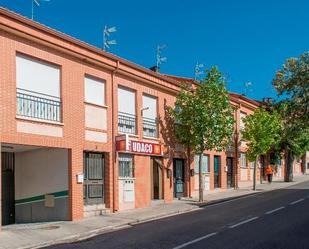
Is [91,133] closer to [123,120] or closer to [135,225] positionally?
[123,120]

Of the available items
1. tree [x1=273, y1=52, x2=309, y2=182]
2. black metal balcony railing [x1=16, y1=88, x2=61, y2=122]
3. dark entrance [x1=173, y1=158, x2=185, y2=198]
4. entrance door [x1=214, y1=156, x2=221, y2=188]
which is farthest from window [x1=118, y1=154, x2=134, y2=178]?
tree [x1=273, y1=52, x2=309, y2=182]

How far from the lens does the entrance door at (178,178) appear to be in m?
26.9

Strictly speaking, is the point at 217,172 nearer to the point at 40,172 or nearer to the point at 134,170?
the point at 134,170

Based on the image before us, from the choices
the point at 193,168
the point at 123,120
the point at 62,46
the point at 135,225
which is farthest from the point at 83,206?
the point at 193,168

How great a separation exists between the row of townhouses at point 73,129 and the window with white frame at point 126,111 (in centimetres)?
4

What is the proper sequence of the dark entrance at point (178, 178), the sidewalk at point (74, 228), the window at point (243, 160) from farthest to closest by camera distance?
the window at point (243, 160) < the dark entrance at point (178, 178) < the sidewalk at point (74, 228)

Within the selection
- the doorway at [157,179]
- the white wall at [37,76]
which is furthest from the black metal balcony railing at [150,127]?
the white wall at [37,76]

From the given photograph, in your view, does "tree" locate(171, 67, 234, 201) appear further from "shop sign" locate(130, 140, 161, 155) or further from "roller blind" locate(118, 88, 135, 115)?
→ "roller blind" locate(118, 88, 135, 115)

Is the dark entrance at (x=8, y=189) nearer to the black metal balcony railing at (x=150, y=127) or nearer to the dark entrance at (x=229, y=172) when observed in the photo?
the black metal balcony railing at (x=150, y=127)

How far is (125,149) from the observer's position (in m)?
21.0

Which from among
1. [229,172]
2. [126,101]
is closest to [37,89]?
[126,101]

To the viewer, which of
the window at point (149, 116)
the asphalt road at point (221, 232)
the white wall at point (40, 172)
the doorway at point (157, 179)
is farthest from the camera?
the doorway at point (157, 179)

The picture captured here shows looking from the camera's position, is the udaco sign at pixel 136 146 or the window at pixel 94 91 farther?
the udaco sign at pixel 136 146

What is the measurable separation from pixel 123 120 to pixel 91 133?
8.46 ft
